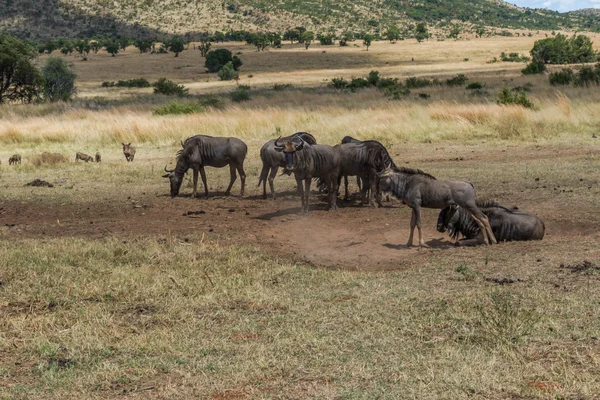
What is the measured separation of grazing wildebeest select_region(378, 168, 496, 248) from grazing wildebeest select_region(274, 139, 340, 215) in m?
2.86

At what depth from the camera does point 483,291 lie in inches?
336

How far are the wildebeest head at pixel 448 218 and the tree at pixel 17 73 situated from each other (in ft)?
122

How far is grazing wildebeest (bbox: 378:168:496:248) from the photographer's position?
1152cm

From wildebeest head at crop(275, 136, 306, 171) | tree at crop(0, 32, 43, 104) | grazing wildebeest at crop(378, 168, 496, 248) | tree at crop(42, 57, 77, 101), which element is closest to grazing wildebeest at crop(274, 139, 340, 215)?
wildebeest head at crop(275, 136, 306, 171)

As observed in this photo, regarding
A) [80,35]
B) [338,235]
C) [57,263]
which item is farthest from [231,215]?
[80,35]

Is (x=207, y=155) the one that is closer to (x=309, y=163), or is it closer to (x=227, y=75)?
(x=309, y=163)

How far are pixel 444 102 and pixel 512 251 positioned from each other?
2304 cm

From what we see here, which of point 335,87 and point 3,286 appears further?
point 335,87

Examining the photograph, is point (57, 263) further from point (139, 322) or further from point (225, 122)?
point (225, 122)

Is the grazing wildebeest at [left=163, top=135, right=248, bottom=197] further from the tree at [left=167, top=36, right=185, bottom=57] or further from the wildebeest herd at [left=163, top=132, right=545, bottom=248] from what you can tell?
the tree at [left=167, top=36, right=185, bottom=57]

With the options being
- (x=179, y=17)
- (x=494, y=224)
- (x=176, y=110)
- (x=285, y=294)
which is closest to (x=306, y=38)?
(x=179, y=17)

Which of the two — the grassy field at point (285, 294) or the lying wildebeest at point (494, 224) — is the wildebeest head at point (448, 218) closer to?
the lying wildebeest at point (494, 224)

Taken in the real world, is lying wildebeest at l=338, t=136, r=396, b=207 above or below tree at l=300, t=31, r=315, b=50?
below

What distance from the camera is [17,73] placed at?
147ft
